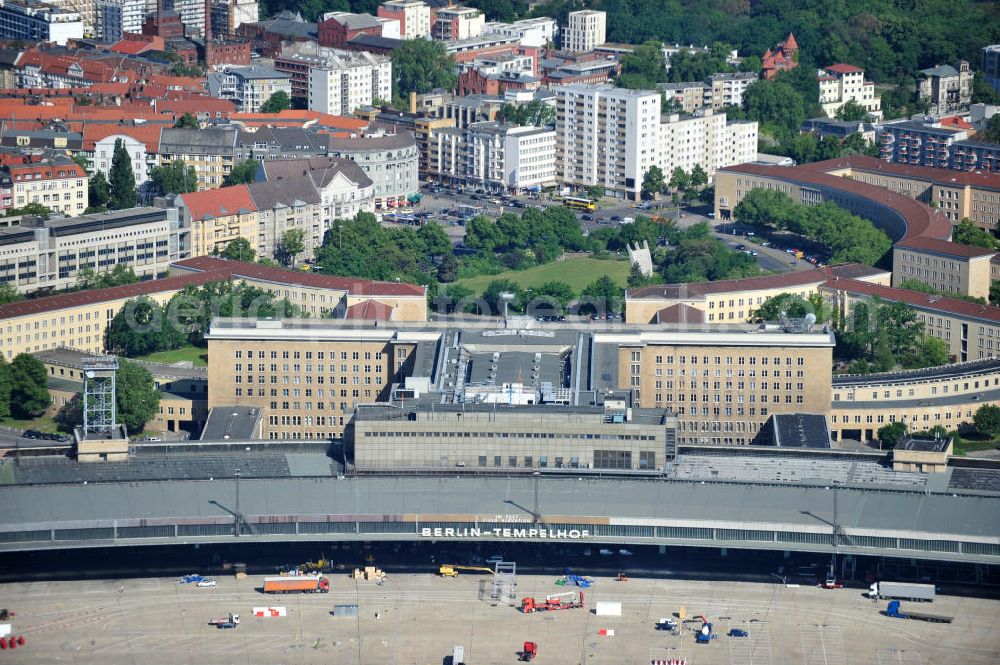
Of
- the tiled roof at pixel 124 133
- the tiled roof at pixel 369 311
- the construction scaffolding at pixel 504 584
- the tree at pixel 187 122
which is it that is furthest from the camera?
the tree at pixel 187 122

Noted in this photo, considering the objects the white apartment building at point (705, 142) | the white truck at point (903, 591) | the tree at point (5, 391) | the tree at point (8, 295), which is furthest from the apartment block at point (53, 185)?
the white truck at point (903, 591)

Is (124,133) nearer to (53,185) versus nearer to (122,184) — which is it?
(122,184)

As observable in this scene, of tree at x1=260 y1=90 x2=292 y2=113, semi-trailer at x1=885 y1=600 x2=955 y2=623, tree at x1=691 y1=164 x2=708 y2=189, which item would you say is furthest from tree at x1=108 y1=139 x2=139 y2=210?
semi-trailer at x1=885 y1=600 x2=955 y2=623

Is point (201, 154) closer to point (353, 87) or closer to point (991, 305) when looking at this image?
point (353, 87)

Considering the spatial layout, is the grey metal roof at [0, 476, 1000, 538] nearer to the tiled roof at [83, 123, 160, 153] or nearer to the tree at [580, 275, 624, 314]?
the tree at [580, 275, 624, 314]

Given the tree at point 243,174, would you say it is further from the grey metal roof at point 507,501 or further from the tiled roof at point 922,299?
the grey metal roof at point 507,501

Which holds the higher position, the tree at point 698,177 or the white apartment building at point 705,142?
the white apartment building at point 705,142

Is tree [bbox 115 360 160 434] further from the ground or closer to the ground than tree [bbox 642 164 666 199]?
closer to the ground
